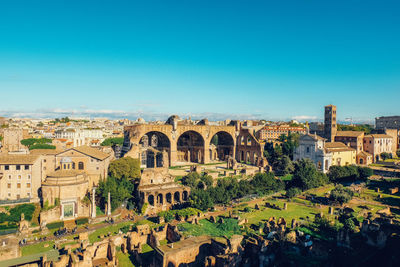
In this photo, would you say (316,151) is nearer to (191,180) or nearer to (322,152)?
(322,152)

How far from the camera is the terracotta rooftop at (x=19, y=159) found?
35.2 metres

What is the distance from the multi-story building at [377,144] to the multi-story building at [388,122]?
39.8 meters

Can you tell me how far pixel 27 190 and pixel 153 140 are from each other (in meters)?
45.3

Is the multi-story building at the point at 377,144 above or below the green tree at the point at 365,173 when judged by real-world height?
above

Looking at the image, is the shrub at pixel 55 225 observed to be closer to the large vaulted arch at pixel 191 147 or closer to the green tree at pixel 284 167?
the large vaulted arch at pixel 191 147

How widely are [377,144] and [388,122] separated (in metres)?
52.8

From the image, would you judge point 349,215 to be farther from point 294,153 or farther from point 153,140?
point 153,140

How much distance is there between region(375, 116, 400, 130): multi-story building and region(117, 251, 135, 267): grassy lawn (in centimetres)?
10795

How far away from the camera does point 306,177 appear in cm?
4647

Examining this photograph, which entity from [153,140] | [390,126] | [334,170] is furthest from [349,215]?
[390,126]

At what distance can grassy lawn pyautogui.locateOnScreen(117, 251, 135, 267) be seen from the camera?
81.6ft

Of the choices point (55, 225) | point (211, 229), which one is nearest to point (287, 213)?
point (211, 229)

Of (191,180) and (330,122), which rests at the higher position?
(330,122)

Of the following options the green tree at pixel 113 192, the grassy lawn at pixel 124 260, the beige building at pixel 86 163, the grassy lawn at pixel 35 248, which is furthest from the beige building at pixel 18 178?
the grassy lawn at pixel 124 260
